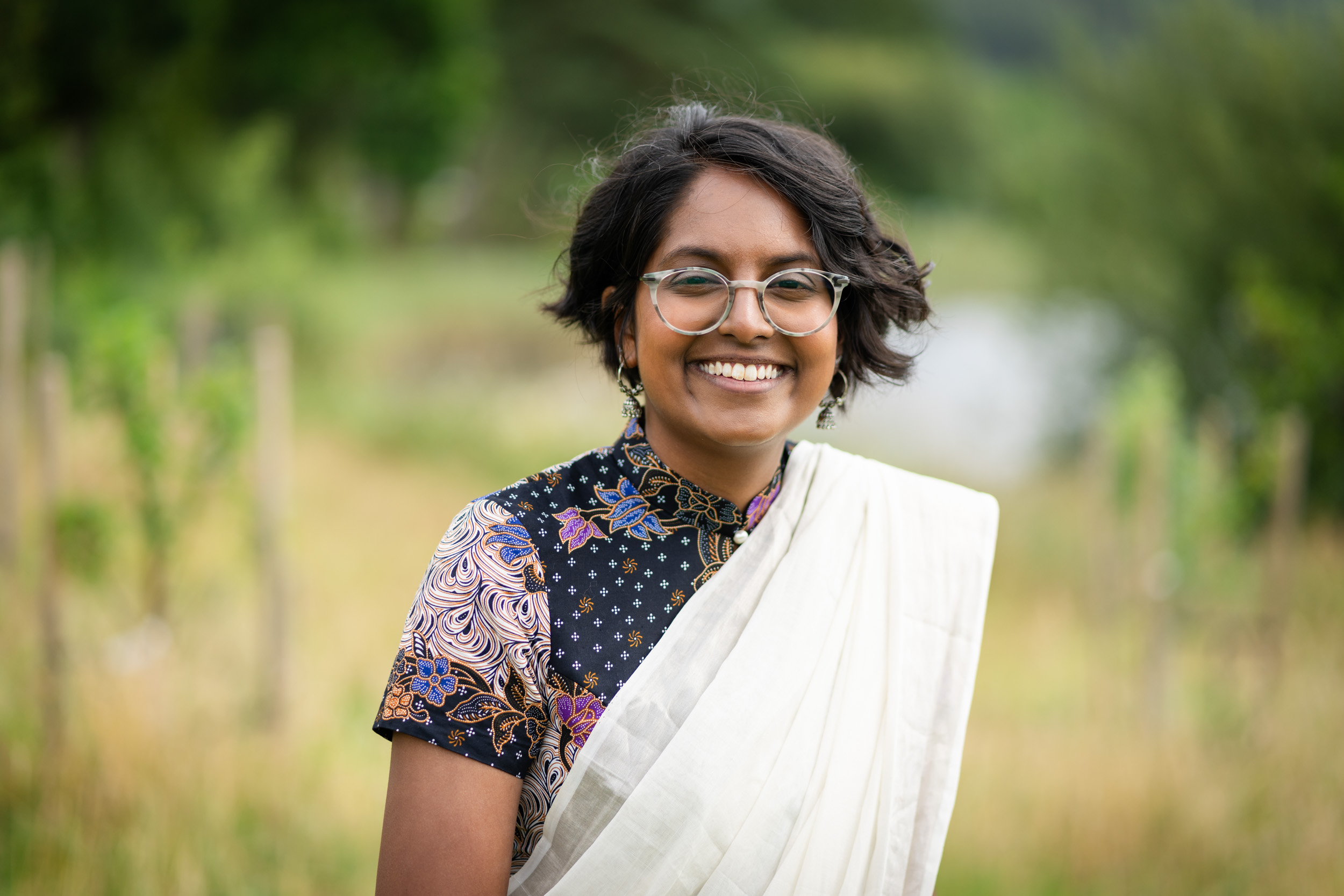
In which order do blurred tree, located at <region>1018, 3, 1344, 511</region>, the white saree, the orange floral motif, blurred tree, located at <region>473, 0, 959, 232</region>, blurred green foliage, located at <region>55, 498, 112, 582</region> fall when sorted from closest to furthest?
the orange floral motif, the white saree, blurred green foliage, located at <region>55, 498, 112, 582</region>, blurred tree, located at <region>1018, 3, 1344, 511</region>, blurred tree, located at <region>473, 0, 959, 232</region>

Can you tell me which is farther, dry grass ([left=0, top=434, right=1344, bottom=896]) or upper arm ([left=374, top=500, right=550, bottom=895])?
dry grass ([left=0, top=434, right=1344, bottom=896])

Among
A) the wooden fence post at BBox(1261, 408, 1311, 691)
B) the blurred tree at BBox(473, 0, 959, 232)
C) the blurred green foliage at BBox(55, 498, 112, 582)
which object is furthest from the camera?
the blurred tree at BBox(473, 0, 959, 232)

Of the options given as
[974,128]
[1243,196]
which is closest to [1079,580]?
[1243,196]

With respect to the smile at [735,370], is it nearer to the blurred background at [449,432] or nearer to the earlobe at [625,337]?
the earlobe at [625,337]

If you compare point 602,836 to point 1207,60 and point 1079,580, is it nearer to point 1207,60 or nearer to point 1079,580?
point 1079,580

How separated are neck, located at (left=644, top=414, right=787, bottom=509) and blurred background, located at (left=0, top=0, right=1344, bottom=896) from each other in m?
0.47

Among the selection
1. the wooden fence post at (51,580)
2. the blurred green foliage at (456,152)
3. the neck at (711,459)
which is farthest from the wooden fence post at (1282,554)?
the wooden fence post at (51,580)

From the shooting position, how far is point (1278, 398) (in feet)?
22.1

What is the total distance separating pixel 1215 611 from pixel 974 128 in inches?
1047

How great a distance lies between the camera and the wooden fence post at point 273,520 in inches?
162

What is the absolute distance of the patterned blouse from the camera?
141 cm

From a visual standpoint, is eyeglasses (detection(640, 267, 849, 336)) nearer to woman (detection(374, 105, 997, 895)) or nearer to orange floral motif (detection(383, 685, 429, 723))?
woman (detection(374, 105, 997, 895))

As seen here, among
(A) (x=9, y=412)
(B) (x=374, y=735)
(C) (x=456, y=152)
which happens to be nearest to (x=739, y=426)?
(B) (x=374, y=735)

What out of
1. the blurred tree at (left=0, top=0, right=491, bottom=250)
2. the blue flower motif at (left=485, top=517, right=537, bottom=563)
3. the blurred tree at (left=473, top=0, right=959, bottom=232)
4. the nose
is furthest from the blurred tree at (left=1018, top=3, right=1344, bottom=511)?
the blurred tree at (left=473, top=0, right=959, bottom=232)
